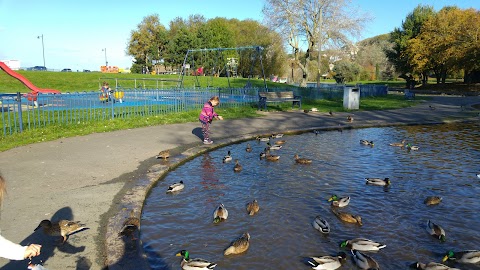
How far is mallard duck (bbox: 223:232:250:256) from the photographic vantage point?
212 inches

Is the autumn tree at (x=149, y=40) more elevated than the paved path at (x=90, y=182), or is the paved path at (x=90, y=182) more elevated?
the autumn tree at (x=149, y=40)

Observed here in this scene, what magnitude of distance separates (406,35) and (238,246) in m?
63.2

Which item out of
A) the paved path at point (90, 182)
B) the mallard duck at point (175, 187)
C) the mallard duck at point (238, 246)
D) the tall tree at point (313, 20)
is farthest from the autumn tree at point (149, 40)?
the mallard duck at point (238, 246)

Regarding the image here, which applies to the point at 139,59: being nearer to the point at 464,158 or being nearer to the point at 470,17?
the point at 470,17

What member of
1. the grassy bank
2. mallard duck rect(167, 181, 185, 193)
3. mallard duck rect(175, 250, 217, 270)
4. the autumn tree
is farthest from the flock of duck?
the autumn tree

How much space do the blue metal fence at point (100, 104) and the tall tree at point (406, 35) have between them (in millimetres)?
42945

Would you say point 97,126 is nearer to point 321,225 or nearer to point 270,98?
point 270,98

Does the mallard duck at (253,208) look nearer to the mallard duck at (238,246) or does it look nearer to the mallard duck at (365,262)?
the mallard duck at (238,246)

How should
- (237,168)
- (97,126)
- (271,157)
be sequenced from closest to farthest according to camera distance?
(237,168)
(271,157)
(97,126)

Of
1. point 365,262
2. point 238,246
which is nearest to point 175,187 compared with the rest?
point 238,246

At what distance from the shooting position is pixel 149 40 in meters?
77.2

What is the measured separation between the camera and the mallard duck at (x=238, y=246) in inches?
212

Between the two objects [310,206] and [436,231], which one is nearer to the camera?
[436,231]

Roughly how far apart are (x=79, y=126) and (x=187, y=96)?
668 centimetres
